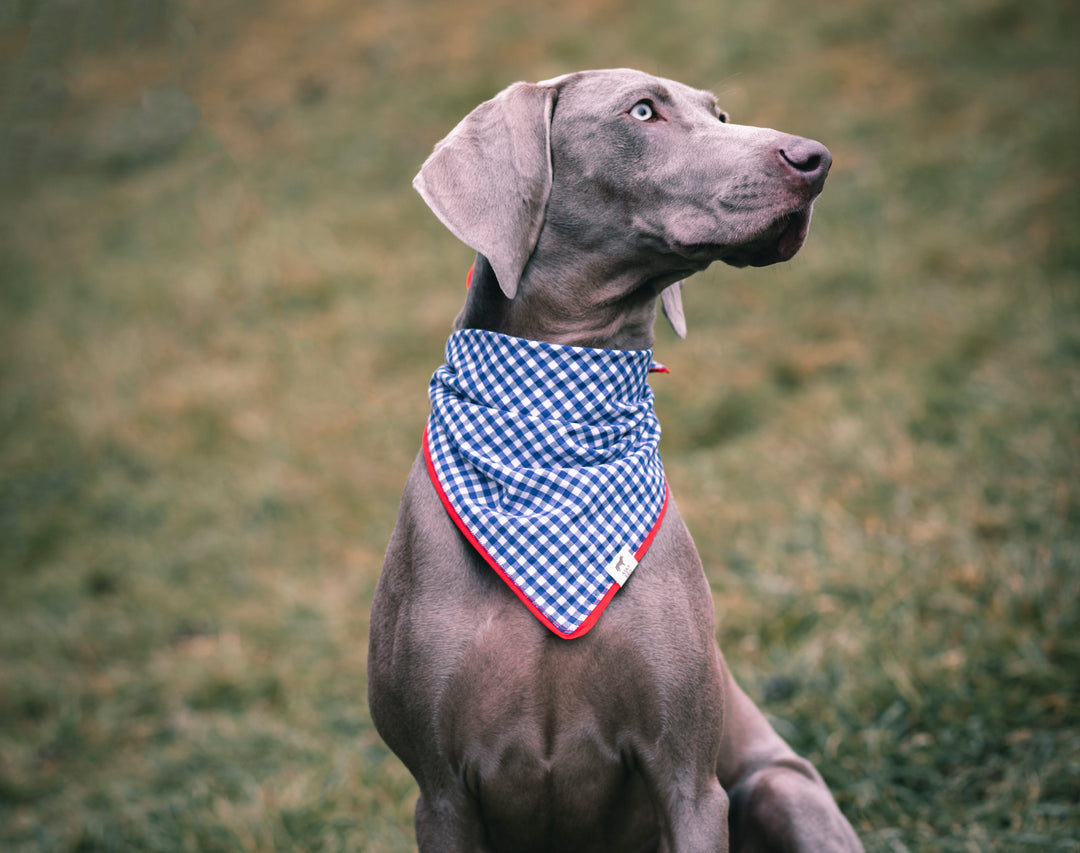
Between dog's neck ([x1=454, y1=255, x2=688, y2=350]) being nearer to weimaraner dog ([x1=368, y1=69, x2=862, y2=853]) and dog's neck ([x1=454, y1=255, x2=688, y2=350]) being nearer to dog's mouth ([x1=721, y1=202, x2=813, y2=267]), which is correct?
weimaraner dog ([x1=368, y1=69, x2=862, y2=853])

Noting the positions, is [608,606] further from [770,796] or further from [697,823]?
[770,796]

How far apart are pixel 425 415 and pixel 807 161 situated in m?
5.29

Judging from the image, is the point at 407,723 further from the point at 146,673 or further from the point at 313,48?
the point at 313,48

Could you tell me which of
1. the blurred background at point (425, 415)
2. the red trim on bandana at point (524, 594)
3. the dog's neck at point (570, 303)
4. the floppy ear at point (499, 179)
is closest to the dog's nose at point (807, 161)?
the dog's neck at point (570, 303)

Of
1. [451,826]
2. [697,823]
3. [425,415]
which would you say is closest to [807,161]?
[697,823]

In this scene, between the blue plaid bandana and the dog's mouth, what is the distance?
0.37 meters

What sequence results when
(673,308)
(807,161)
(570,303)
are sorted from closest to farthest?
(807,161), (570,303), (673,308)

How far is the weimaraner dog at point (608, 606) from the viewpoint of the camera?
6.86 feet

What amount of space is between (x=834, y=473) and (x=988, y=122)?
3.95 meters

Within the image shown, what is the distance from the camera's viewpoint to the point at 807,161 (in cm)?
206

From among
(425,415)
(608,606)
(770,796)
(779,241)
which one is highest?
(779,241)

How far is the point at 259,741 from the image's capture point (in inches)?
179

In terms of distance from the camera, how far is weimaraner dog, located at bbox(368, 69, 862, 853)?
6.86ft

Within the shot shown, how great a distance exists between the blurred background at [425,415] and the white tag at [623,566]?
1474mm
